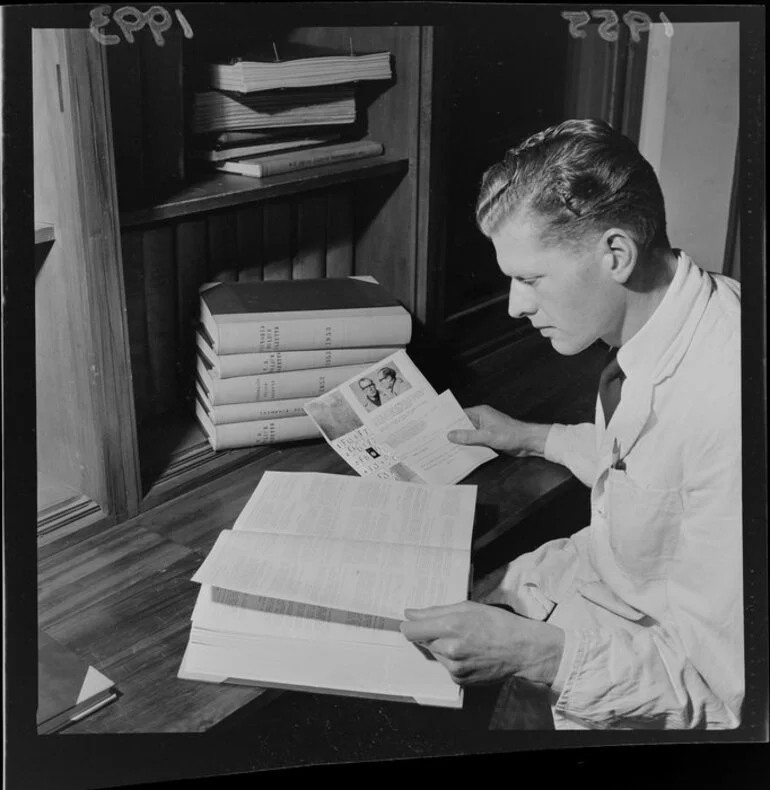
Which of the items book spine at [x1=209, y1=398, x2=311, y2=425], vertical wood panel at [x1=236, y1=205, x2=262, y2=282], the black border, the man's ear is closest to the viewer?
the black border

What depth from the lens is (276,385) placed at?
1482mm

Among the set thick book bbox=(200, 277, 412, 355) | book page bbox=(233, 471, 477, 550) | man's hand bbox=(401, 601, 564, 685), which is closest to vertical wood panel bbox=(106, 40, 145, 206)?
thick book bbox=(200, 277, 412, 355)

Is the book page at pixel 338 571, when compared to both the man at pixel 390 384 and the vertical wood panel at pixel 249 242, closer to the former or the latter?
the man at pixel 390 384

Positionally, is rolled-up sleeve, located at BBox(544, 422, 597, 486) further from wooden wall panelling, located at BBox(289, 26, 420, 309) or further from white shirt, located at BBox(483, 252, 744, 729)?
wooden wall panelling, located at BBox(289, 26, 420, 309)

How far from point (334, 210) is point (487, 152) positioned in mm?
419

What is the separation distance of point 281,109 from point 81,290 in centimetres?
42

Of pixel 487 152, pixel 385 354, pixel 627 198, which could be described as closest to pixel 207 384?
pixel 385 354

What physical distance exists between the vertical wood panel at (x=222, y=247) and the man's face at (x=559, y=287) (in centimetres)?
45

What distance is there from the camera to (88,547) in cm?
134

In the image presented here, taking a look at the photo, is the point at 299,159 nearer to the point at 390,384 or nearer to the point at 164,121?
the point at 164,121

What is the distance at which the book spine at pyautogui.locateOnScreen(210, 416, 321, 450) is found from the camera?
1.48 m

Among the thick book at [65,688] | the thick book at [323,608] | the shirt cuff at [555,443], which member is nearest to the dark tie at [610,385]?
the shirt cuff at [555,443]

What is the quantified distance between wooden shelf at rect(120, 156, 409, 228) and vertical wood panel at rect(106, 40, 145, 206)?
4cm

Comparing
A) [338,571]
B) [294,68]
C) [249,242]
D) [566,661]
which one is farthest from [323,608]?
[294,68]
